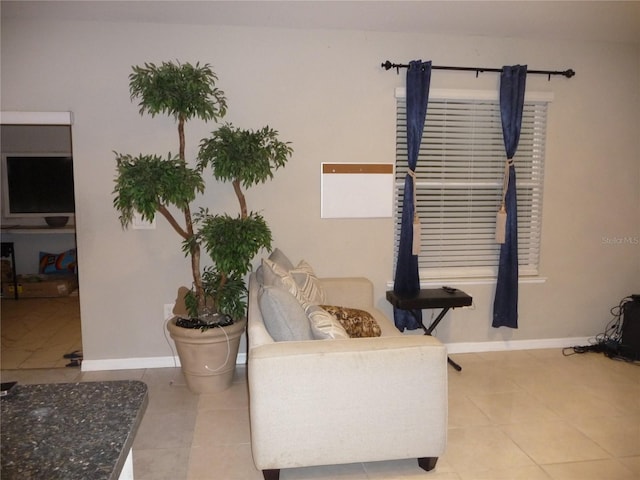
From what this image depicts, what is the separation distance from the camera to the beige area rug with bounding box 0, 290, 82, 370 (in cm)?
380

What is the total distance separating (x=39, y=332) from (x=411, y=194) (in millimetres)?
3753

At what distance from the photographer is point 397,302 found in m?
3.56

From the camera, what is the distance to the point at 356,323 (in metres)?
2.85

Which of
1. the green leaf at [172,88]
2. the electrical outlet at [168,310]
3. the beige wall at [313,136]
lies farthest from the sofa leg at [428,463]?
the green leaf at [172,88]

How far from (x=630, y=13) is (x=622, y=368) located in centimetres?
268

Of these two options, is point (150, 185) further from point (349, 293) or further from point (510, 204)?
point (510, 204)

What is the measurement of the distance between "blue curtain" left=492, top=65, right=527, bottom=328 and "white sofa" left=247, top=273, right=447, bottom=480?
1930mm

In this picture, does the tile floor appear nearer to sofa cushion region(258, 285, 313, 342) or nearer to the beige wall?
the beige wall

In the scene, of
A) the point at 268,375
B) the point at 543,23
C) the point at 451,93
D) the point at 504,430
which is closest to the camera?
the point at 268,375

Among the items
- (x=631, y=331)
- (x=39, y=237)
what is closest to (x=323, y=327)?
(x=631, y=331)

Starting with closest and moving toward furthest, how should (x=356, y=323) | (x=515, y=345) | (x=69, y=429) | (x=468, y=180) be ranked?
(x=69, y=429), (x=356, y=323), (x=468, y=180), (x=515, y=345)

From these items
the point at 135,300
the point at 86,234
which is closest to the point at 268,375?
the point at 135,300

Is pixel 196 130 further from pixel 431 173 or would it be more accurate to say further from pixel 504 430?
pixel 504 430

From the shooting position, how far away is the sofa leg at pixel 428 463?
2.35 meters
